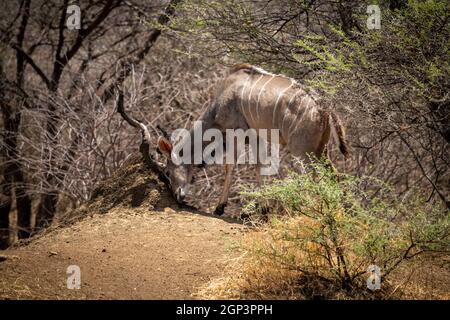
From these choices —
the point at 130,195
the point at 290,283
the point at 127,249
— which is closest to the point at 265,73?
the point at 130,195

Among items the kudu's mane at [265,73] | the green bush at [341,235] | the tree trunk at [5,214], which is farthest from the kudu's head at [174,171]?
the tree trunk at [5,214]

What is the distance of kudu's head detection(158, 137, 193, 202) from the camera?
622 centimetres

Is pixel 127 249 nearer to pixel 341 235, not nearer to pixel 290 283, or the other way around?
pixel 290 283

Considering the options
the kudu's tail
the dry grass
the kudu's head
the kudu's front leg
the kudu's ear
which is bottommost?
the dry grass

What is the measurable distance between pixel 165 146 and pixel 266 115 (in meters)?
1.07

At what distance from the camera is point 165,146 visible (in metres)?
6.38

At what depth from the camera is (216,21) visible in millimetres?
5750

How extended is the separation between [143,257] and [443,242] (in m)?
2.04

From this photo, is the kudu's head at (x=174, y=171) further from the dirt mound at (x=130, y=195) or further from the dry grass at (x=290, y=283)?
the dry grass at (x=290, y=283)

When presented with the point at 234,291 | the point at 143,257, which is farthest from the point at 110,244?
the point at 234,291

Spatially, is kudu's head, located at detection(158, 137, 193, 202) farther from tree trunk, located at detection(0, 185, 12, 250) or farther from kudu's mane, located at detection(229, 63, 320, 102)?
tree trunk, located at detection(0, 185, 12, 250)

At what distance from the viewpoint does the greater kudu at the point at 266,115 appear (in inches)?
225

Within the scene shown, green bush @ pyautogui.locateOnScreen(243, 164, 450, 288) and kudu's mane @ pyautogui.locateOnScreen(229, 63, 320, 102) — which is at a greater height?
kudu's mane @ pyautogui.locateOnScreen(229, 63, 320, 102)

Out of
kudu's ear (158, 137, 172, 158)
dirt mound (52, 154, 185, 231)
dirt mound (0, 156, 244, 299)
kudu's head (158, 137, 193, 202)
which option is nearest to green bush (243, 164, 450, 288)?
dirt mound (0, 156, 244, 299)
